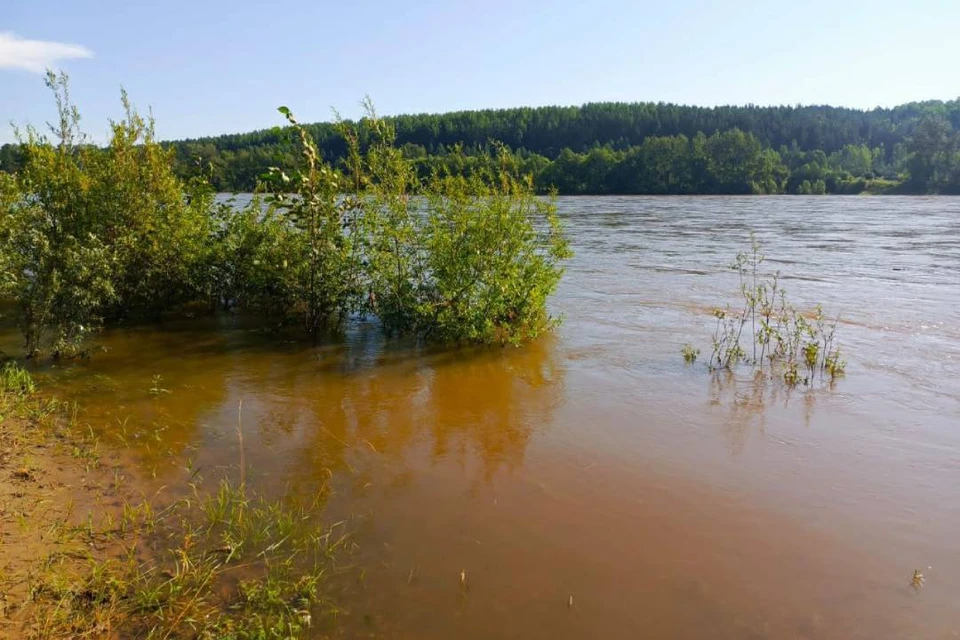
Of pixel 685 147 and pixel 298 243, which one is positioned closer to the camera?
pixel 298 243

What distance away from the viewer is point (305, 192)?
10.2 m

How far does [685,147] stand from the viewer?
84.4 m

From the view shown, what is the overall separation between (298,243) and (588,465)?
665cm

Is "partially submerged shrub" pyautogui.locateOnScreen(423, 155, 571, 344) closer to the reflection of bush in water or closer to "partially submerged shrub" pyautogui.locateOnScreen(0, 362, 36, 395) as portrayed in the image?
the reflection of bush in water

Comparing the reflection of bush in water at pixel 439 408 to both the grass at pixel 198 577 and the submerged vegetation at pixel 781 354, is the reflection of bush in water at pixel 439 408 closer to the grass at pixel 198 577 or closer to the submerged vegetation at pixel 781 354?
the grass at pixel 198 577

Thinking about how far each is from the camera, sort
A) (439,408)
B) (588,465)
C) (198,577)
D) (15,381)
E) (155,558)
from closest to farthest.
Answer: (198,577) < (155,558) < (588,465) < (15,381) < (439,408)

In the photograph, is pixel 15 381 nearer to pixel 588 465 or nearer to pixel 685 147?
pixel 588 465

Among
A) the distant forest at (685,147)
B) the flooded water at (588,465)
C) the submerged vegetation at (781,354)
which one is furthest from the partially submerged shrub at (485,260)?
the submerged vegetation at (781,354)

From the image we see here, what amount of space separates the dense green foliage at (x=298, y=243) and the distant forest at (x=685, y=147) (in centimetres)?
78

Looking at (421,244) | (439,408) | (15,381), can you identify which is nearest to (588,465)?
(439,408)

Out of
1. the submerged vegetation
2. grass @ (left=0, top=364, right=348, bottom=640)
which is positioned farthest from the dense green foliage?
grass @ (left=0, top=364, right=348, bottom=640)

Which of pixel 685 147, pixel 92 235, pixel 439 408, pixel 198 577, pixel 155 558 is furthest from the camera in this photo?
pixel 685 147

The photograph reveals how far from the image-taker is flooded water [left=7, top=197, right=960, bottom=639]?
14.4 ft

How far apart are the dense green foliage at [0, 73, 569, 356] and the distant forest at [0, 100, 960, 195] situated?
2.54 ft
